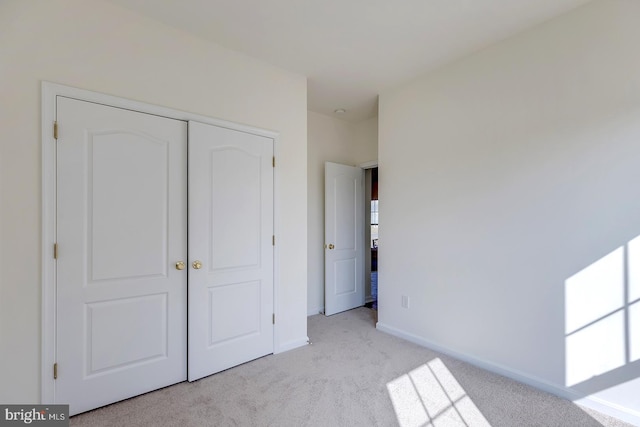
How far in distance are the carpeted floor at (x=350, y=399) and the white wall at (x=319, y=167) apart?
132 centimetres

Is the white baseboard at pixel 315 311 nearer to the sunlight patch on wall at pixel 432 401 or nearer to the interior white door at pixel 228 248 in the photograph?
the interior white door at pixel 228 248

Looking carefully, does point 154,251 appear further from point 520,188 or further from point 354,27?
point 520,188

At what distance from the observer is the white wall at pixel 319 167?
160 inches

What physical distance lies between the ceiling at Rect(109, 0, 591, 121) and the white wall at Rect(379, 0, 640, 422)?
9.0 inches

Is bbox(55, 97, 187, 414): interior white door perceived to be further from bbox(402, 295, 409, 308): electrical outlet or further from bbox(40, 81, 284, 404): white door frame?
bbox(402, 295, 409, 308): electrical outlet

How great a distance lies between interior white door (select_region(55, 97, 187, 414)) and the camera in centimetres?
192

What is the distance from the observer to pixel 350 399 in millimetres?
2133

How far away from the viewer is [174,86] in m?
2.34

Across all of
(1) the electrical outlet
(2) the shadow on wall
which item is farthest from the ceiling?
(1) the electrical outlet

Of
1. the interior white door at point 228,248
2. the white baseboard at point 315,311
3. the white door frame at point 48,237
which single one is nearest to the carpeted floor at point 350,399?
the interior white door at point 228,248

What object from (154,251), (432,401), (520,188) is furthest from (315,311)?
(520,188)

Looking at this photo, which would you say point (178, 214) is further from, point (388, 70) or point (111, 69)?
point (388, 70)

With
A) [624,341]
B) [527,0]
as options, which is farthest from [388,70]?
[624,341]

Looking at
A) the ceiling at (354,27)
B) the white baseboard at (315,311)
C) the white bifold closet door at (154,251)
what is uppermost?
the ceiling at (354,27)
